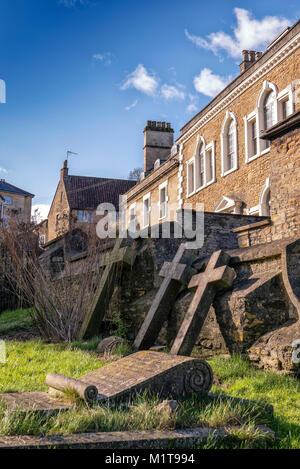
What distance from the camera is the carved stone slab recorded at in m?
4.43

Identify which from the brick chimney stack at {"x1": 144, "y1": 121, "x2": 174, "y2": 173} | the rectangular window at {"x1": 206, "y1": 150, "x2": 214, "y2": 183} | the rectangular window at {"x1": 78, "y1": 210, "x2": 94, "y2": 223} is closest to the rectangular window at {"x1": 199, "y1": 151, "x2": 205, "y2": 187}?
the rectangular window at {"x1": 206, "y1": 150, "x2": 214, "y2": 183}

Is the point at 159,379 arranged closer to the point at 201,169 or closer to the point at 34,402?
the point at 34,402

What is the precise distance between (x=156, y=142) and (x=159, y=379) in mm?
29608

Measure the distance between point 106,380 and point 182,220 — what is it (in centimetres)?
730

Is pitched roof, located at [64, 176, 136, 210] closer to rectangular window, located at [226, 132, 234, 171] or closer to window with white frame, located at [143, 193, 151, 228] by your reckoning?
window with white frame, located at [143, 193, 151, 228]

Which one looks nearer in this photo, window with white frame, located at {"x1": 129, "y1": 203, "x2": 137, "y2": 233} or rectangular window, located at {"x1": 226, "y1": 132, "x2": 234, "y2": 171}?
rectangular window, located at {"x1": 226, "y1": 132, "x2": 234, "y2": 171}

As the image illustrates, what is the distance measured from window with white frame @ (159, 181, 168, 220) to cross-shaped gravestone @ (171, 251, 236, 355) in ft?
65.1

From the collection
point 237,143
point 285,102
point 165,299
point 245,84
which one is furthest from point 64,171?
point 165,299

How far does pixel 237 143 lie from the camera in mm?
19562

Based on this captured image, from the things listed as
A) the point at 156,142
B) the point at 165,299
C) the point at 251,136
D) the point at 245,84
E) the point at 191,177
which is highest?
the point at 156,142

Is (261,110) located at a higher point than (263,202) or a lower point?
higher
